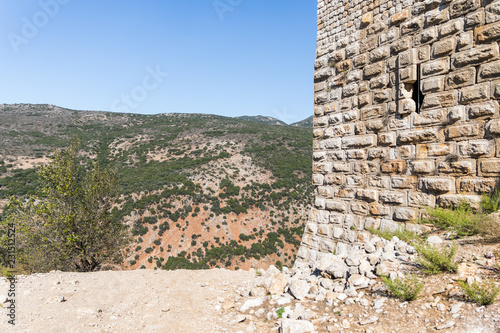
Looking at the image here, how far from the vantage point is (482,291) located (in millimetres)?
2168

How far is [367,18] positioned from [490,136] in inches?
114

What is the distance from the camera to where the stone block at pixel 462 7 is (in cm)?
359

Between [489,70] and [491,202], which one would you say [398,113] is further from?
[491,202]

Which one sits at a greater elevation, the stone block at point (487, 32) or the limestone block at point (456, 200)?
the stone block at point (487, 32)

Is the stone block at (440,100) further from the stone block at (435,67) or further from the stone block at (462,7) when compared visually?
the stone block at (462,7)

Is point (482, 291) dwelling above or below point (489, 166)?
below

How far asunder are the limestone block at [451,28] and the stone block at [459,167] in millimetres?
1781

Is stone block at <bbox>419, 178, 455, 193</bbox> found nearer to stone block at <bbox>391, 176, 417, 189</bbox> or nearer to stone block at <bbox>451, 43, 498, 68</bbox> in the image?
stone block at <bbox>391, 176, 417, 189</bbox>

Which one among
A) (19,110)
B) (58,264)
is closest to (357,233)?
(58,264)

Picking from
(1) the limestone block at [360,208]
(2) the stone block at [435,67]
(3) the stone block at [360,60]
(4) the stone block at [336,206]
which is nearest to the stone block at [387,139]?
(2) the stone block at [435,67]

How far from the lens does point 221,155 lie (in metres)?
35.1

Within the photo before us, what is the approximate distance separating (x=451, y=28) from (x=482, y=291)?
135 inches

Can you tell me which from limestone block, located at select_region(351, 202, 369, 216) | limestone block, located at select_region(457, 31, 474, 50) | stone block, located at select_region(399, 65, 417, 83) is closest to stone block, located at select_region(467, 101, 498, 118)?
limestone block, located at select_region(457, 31, 474, 50)

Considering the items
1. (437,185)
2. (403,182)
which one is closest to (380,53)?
(403,182)
